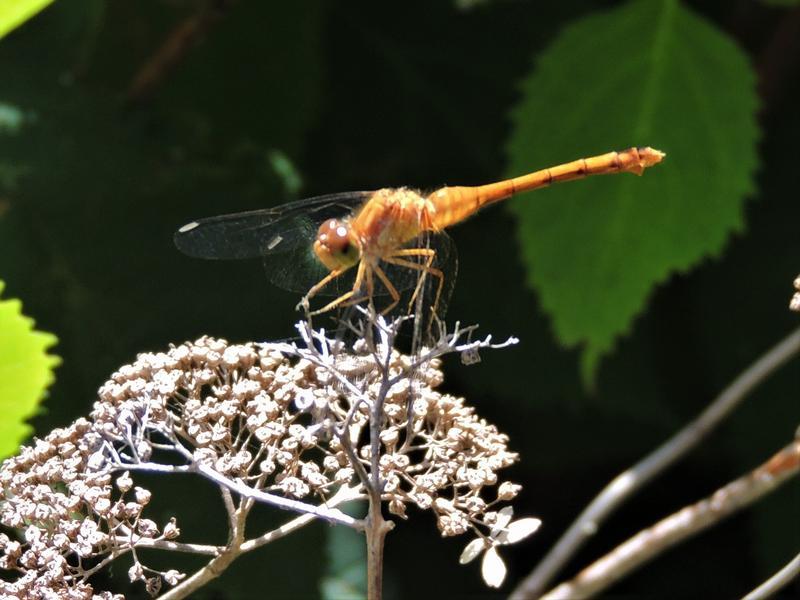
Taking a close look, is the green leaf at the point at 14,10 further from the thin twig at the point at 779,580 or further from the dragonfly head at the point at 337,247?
the thin twig at the point at 779,580

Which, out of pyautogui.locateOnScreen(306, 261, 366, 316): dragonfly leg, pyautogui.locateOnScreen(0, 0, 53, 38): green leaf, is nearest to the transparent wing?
pyautogui.locateOnScreen(306, 261, 366, 316): dragonfly leg

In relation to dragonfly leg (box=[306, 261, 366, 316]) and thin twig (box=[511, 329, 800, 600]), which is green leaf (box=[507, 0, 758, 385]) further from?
dragonfly leg (box=[306, 261, 366, 316])

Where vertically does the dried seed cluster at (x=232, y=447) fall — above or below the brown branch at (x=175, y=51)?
below

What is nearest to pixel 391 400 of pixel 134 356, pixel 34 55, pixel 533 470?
pixel 134 356

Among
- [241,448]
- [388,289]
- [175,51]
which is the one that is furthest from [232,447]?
[175,51]

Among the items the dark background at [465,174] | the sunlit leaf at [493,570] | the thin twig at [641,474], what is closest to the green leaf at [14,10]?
the sunlit leaf at [493,570]

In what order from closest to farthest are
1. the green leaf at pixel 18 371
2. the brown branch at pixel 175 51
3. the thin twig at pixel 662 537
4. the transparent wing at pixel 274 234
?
the green leaf at pixel 18 371 → the thin twig at pixel 662 537 → the transparent wing at pixel 274 234 → the brown branch at pixel 175 51
